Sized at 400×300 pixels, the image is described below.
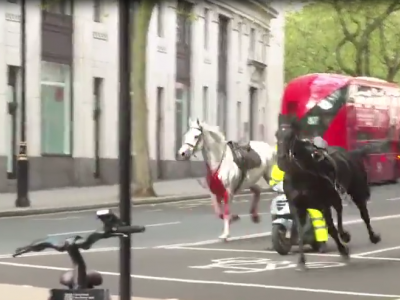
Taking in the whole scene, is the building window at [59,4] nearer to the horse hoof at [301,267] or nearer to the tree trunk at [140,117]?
the horse hoof at [301,267]

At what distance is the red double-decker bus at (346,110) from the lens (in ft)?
96.4

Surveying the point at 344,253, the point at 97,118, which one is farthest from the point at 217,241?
the point at 97,118

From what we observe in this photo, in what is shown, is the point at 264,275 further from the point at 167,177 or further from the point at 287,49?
the point at 287,49

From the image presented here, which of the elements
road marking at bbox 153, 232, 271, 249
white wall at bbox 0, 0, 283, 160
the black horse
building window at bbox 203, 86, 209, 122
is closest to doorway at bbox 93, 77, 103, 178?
white wall at bbox 0, 0, 283, 160

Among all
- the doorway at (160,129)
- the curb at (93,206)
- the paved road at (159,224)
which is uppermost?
the doorway at (160,129)

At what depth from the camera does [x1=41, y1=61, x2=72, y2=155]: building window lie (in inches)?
1265

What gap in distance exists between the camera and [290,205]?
44.3 feet

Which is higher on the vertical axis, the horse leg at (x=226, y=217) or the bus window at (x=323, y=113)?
the bus window at (x=323, y=113)

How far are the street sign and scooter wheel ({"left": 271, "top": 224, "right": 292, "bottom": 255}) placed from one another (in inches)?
17.1

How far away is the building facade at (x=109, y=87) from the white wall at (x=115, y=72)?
37 millimetres

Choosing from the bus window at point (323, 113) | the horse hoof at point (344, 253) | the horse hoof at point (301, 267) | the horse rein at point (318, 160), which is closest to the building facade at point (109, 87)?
the bus window at point (323, 113)

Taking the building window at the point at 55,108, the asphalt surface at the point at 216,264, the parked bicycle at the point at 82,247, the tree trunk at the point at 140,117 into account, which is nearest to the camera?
the parked bicycle at the point at 82,247

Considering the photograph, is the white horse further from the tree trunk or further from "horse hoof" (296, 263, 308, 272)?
the tree trunk

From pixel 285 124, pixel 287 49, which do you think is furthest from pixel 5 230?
pixel 287 49
